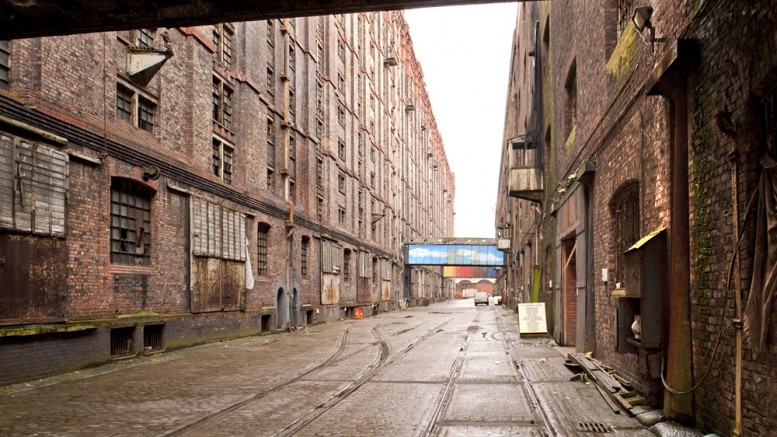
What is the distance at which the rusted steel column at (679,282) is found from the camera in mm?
6527

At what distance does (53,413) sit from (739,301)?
7962 millimetres

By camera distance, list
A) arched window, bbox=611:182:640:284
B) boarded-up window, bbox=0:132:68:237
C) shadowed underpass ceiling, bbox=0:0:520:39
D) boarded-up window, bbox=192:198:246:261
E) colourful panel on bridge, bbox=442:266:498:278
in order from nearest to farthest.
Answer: shadowed underpass ceiling, bbox=0:0:520:39
arched window, bbox=611:182:640:284
boarded-up window, bbox=0:132:68:237
boarded-up window, bbox=192:198:246:261
colourful panel on bridge, bbox=442:266:498:278

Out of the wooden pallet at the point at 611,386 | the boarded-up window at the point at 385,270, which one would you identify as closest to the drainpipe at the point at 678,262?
the wooden pallet at the point at 611,386

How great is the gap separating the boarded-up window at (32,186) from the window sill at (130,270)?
2172mm

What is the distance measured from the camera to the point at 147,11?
21.8 ft

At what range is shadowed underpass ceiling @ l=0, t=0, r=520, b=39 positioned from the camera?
6359mm

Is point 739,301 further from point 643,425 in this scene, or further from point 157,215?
point 157,215

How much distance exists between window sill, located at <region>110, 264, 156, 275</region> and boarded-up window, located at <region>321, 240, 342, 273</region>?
15.0 metres

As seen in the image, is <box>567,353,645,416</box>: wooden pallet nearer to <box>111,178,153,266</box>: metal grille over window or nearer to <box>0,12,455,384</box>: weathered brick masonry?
<box>0,12,455,384</box>: weathered brick masonry

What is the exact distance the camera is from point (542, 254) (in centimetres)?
2217

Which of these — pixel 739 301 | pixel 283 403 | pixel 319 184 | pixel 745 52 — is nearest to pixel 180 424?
pixel 283 403

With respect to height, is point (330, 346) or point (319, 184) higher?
point (319, 184)

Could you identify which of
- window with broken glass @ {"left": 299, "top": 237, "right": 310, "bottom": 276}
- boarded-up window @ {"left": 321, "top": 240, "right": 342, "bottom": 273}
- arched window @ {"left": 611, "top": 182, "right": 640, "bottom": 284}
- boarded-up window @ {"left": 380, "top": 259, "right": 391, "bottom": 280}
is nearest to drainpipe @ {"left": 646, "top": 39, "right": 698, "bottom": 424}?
arched window @ {"left": 611, "top": 182, "right": 640, "bottom": 284}

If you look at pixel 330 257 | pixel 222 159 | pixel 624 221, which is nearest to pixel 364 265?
pixel 330 257
